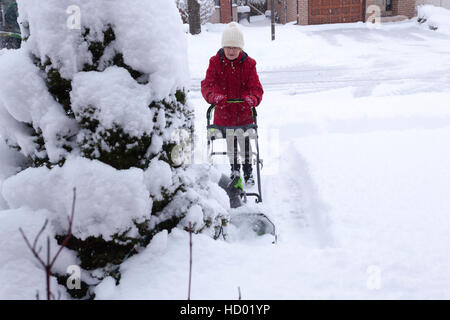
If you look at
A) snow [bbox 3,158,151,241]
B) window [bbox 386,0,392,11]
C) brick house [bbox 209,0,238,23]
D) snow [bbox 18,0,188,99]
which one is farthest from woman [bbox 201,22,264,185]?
window [bbox 386,0,392,11]

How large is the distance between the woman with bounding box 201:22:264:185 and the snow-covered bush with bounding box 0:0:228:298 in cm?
196

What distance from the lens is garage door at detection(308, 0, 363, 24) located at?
83.5 feet

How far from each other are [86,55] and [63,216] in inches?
37.6

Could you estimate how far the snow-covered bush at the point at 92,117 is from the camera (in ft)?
7.36

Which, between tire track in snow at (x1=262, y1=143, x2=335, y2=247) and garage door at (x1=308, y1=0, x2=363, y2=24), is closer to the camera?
tire track in snow at (x1=262, y1=143, x2=335, y2=247)

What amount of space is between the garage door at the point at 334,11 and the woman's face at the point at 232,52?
2318 cm

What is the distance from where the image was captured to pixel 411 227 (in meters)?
3.33

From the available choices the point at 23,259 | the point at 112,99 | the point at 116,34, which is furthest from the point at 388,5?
the point at 23,259

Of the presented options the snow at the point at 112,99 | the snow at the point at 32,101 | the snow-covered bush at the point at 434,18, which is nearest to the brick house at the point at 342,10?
the snow-covered bush at the point at 434,18

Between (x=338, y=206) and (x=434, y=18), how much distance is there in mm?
23425

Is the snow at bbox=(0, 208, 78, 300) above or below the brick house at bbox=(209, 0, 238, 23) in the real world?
above

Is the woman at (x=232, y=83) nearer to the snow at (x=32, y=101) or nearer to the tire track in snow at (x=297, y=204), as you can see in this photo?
the tire track in snow at (x=297, y=204)

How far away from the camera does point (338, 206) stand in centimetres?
398

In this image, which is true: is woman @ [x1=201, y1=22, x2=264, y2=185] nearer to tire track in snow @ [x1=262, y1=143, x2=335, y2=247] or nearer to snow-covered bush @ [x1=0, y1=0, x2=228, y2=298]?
tire track in snow @ [x1=262, y1=143, x2=335, y2=247]
